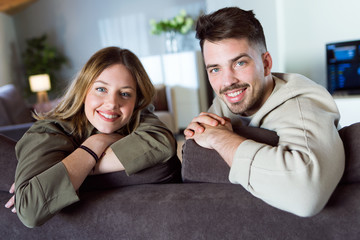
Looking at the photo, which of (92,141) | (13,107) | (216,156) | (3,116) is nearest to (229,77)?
(216,156)

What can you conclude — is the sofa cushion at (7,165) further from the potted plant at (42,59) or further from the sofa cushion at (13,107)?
the potted plant at (42,59)

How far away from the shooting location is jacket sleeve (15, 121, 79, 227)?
2.78 feet

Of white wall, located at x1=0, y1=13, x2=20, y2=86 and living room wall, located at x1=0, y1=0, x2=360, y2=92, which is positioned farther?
white wall, located at x1=0, y1=13, x2=20, y2=86

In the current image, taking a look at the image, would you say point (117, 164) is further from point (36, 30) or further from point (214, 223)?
point (36, 30)

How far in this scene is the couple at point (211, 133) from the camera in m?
0.76

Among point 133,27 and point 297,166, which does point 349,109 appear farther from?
point 133,27

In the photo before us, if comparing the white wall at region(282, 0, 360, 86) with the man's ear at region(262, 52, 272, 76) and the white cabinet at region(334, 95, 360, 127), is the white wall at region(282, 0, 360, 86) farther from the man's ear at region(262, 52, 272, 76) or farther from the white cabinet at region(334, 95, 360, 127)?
the man's ear at region(262, 52, 272, 76)

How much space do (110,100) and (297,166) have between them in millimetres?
713

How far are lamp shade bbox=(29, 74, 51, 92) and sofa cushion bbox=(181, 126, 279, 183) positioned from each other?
5155 millimetres

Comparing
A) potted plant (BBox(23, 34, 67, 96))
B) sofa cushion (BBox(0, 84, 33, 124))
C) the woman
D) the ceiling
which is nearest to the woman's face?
the woman

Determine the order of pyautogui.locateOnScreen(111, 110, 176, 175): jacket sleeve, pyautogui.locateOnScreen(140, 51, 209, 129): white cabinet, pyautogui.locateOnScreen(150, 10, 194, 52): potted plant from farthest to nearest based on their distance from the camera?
pyautogui.locateOnScreen(150, 10, 194, 52): potted plant < pyautogui.locateOnScreen(140, 51, 209, 129): white cabinet < pyautogui.locateOnScreen(111, 110, 176, 175): jacket sleeve

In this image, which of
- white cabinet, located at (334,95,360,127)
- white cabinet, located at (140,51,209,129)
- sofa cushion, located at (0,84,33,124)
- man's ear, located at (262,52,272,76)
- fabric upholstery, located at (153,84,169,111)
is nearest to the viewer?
man's ear, located at (262,52,272,76)

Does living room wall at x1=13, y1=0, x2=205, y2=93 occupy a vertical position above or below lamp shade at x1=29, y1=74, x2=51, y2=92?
above

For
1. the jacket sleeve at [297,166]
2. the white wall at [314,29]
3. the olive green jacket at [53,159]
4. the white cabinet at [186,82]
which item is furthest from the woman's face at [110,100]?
the white cabinet at [186,82]
